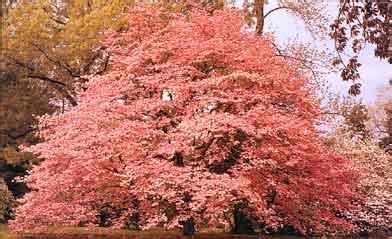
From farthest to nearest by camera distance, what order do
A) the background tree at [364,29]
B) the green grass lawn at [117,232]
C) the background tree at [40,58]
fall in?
the background tree at [40,58] < the green grass lawn at [117,232] < the background tree at [364,29]

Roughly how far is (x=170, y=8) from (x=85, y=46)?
13.4ft

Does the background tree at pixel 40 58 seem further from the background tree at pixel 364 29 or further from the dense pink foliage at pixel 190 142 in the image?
the background tree at pixel 364 29

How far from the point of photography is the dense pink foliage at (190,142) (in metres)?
14.3

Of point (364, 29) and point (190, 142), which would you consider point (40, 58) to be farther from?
point (364, 29)

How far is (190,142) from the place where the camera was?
1447 cm

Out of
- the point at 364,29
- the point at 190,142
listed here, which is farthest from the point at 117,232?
the point at 364,29

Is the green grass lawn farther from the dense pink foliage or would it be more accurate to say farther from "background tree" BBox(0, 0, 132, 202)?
"background tree" BBox(0, 0, 132, 202)

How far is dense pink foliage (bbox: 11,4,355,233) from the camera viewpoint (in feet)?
47.0

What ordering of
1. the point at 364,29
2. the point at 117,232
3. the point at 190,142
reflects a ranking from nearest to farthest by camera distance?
the point at 364,29, the point at 190,142, the point at 117,232

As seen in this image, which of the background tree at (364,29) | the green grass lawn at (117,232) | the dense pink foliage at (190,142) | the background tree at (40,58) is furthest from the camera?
the background tree at (40,58)

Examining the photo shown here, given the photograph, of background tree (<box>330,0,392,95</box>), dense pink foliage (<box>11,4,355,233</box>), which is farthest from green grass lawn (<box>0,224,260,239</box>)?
background tree (<box>330,0,392,95</box>)

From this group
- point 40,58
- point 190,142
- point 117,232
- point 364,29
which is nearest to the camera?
Answer: point 364,29

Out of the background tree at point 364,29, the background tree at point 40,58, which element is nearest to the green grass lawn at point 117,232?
the background tree at point 40,58

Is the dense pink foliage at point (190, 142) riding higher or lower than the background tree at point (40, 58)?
lower
